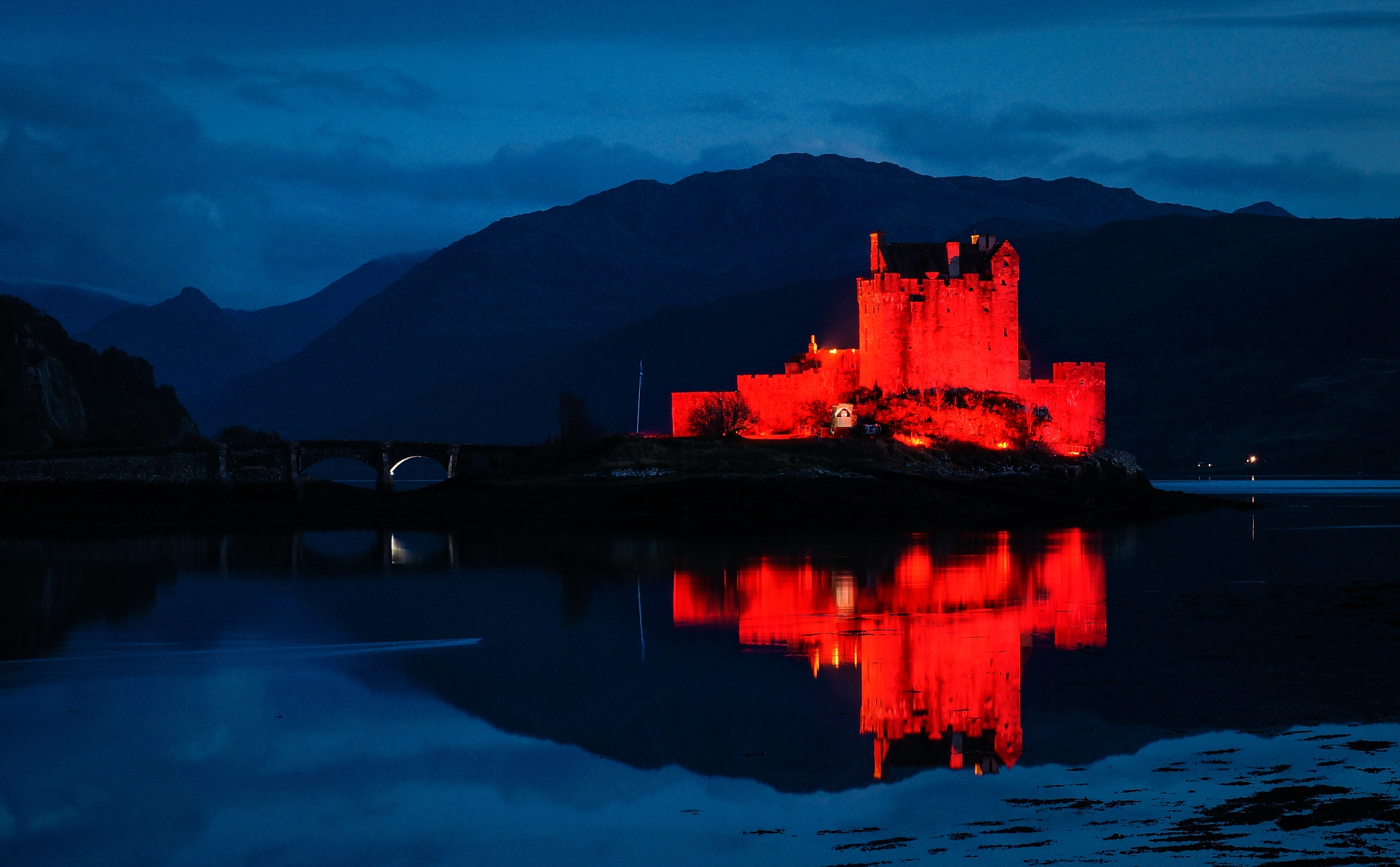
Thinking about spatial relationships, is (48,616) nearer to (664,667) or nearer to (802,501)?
(664,667)

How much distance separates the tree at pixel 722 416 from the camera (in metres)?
74.6

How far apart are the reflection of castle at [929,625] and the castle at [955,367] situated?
28822 mm

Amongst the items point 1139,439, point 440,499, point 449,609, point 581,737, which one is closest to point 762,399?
point 440,499

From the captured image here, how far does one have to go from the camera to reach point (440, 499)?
65.2 m

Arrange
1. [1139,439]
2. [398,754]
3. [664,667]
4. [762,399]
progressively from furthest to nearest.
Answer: [1139,439] < [762,399] < [664,667] < [398,754]

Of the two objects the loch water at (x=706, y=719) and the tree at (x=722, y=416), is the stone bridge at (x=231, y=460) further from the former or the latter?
the loch water at (x=706, y=719)

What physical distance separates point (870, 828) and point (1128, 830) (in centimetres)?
219

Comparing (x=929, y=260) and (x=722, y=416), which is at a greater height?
(x=929, y=260)

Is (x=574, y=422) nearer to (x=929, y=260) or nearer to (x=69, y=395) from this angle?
(x=929, y=260)

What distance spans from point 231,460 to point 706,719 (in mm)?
62943

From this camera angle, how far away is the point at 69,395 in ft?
324

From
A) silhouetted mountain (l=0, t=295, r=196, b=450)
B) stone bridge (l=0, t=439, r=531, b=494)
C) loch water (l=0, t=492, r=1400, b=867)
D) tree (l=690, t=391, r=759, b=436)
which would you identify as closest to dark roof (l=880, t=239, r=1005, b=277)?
tree (l=690, t=391, r=759, b=436)

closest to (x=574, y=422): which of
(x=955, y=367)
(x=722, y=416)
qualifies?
(x=722, y=416)

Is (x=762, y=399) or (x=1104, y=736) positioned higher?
(x=762, y=399)
